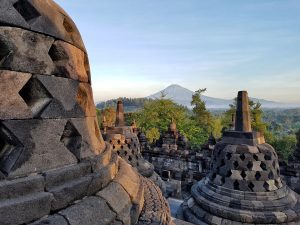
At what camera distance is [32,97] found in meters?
1.94

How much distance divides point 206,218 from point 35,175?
5340 mm

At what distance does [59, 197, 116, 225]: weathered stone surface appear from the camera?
6.02 feet

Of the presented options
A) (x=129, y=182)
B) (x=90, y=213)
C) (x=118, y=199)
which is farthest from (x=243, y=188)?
(x=90, y=213)

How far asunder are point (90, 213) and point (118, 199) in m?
0.41

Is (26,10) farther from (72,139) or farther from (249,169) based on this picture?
(249,169)

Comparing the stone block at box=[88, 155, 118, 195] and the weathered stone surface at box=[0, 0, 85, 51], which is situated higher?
the weathered stone surface at box=[0, 0, 85, 51]

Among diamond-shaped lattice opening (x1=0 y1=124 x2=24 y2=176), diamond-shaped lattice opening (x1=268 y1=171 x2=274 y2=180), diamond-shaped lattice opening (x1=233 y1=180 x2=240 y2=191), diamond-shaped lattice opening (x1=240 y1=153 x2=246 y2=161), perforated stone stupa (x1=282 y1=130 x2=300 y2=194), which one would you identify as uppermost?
diamond-shaped lattice opening (x1=0 y1=124 x2=24 y2=176)

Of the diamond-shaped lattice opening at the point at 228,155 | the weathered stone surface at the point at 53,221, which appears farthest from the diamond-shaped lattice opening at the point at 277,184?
the weathered stone surface at the point at 53,221

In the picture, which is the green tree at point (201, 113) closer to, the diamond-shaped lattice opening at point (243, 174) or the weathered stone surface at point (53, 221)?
the diamond-shaped lattice opening at point (243, 174)

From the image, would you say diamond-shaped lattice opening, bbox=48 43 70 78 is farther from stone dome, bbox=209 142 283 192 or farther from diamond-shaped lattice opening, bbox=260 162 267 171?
diamond-shaped lattice opening, bbox=260 162 267 171

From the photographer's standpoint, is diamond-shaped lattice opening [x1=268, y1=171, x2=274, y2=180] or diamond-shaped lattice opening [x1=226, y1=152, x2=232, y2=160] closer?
diamond-shaped lattice opening [x1=268, y1=171, x2=274, y2=180]

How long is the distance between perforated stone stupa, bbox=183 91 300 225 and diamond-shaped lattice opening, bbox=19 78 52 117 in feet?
17.4

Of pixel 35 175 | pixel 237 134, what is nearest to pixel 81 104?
pixel 35 175

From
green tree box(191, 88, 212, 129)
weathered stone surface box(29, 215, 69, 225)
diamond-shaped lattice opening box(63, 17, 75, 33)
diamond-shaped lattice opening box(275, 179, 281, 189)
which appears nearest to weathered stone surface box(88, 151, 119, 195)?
weathered stone surface box(29, 215, 69, 225)
